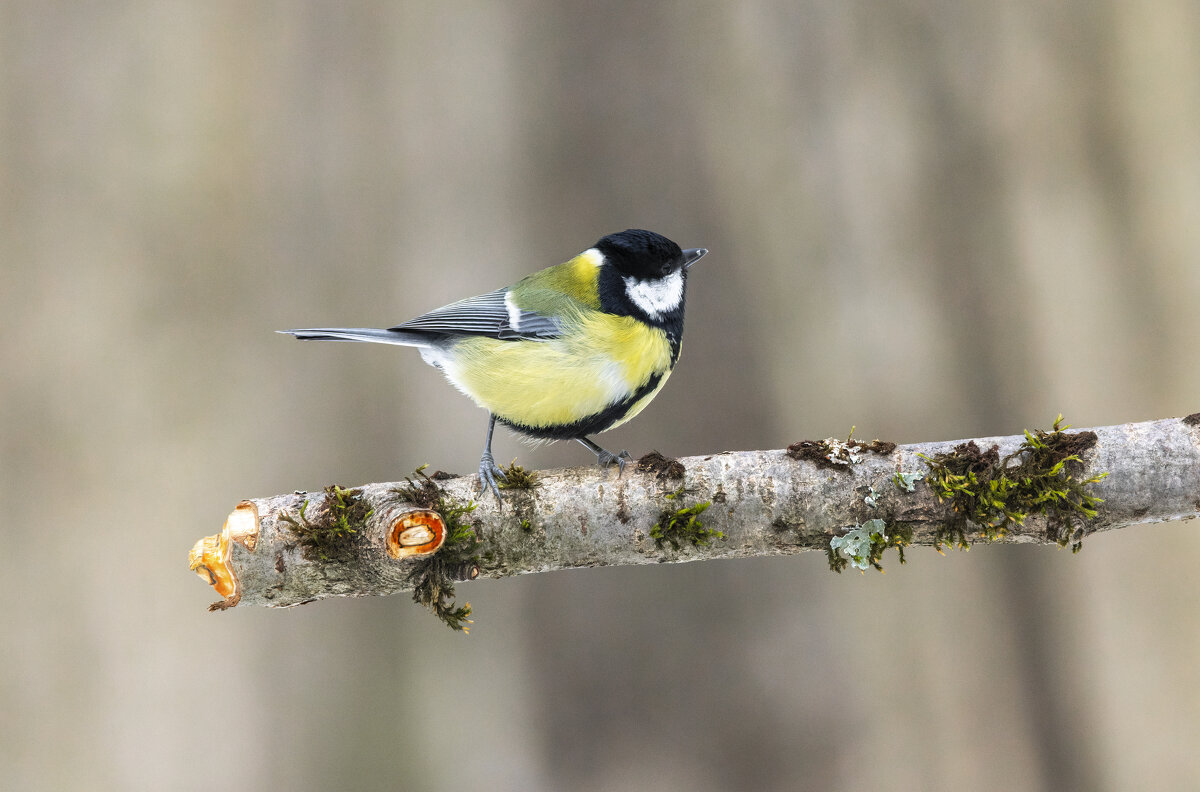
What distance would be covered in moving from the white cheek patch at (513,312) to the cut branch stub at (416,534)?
0.50m

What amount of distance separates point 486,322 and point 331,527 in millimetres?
518

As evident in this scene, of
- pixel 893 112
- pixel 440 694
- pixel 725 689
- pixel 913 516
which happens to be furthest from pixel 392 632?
pixel 893 112

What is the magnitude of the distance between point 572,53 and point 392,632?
68.4 inches

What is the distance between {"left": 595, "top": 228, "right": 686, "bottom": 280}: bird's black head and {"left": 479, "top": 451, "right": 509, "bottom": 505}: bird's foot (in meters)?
0.47

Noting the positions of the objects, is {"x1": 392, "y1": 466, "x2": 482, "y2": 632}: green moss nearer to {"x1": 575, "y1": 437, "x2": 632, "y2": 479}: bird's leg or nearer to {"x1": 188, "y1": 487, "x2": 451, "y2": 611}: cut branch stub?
{"x1": 188, "y1": 487, "x2": 451, "y2": 611}: cut branch stub

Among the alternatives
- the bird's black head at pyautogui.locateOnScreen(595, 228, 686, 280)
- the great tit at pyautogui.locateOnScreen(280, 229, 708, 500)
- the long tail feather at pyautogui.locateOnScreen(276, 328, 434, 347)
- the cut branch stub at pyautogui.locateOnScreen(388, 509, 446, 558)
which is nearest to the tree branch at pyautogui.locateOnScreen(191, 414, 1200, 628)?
the cut branch stub at pyautogui.locateOnScreen(388, 509, 446, 558)

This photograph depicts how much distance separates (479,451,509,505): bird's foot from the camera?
4.00 ft

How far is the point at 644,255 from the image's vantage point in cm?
148

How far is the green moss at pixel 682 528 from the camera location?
3.80 ft

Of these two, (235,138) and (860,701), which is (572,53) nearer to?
(235,138)

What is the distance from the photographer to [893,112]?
2.16m

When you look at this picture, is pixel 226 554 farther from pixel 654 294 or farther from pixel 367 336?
pixel 654 294

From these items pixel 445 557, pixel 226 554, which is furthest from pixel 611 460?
pixel 226 554

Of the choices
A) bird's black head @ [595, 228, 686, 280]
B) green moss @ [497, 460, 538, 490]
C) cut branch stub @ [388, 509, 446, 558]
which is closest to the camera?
cut branch stub @ [388, 509, 446, 558]
